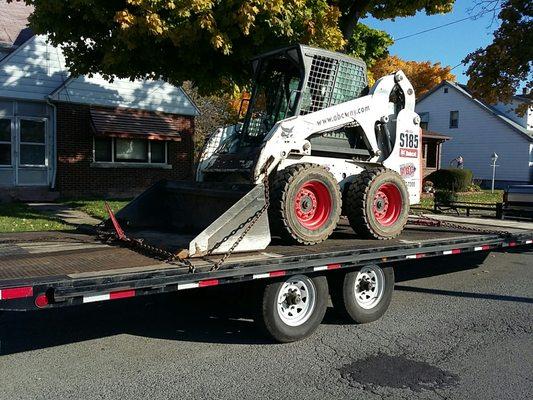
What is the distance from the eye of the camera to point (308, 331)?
18.0 feet

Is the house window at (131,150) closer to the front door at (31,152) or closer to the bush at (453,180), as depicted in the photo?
the front door at (31,152)

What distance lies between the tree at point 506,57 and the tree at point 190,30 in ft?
15.0

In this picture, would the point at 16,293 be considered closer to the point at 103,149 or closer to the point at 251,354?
the point at 251,354

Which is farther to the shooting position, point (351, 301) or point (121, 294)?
point (351, 301)

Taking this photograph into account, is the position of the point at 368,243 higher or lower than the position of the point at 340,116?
lower

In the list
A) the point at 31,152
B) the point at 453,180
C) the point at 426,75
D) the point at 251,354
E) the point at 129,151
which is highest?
the point at 426,75

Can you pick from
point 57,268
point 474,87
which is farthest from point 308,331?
point 474,87

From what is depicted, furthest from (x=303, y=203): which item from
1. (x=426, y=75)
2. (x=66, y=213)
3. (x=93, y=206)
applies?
(x=426, y=75)

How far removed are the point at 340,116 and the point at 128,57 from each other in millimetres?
5203

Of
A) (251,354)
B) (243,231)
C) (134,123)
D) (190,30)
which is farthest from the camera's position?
(134,123)

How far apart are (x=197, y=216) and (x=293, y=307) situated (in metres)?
2.08

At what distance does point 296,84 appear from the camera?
726 centimetres

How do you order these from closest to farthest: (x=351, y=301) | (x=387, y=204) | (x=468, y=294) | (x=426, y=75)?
(x=351, y=301) < (x=387, y=204) < (x=468, y=294) < (x=426, y=75)

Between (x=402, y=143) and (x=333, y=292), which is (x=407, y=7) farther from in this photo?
(x=333, y=292)
